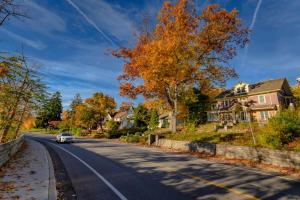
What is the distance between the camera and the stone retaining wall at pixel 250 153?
10484 mm

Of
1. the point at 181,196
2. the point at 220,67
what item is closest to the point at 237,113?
the point at 220,67

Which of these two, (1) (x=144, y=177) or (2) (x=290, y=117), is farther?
(2) (x=290, y=117)

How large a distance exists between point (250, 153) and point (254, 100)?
27336 mm

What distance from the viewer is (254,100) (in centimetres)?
3659

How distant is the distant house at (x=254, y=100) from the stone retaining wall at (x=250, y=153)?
669 inches

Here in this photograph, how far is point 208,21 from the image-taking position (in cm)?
2042

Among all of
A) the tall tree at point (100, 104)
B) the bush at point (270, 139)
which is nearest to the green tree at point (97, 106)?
the tall tree at point (100, 104)

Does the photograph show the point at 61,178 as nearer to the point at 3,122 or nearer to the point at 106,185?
the point at 106,185

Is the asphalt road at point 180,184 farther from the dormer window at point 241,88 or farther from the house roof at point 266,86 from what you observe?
the dormer window at point 241,88

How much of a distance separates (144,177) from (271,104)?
108 feet

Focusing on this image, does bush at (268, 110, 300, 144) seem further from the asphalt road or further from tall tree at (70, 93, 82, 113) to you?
tall tree at (70, 93, 82, 113)

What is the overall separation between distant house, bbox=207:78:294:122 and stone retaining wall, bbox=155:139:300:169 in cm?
1699

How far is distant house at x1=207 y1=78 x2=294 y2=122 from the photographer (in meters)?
34.0

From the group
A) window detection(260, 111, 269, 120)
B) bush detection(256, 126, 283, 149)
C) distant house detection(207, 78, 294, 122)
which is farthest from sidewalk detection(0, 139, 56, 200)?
window detection(260, 111, 269, 120)
